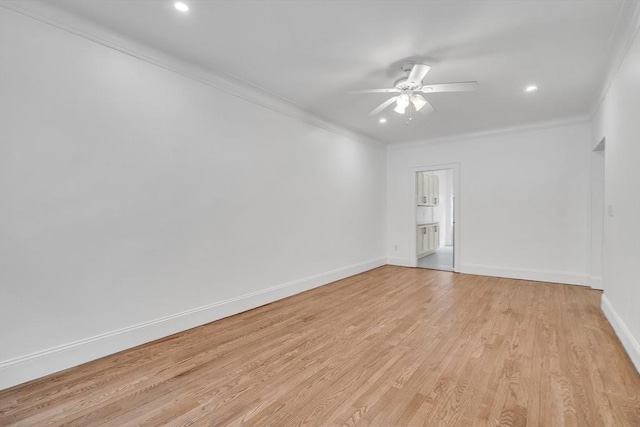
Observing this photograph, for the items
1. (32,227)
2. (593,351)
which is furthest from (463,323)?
(32,227)

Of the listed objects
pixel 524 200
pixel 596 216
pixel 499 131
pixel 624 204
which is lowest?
pixel 596 216

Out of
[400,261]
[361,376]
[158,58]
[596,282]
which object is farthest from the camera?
[400,261]

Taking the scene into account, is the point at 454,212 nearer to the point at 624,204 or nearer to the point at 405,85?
the point at 624,204

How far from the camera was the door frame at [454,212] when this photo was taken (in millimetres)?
5461

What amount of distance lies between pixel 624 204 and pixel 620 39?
54.9 inches

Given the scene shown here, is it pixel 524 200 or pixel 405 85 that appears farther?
pixel 524 200

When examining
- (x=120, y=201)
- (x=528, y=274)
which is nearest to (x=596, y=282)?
(x=528, y=274)

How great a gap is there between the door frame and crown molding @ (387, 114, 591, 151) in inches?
19.0

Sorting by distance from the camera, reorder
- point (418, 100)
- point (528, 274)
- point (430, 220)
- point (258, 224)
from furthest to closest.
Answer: point (430, 220) → point (528, 274) → point (258, 224) → point (418, 100)

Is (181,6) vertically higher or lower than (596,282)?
higher

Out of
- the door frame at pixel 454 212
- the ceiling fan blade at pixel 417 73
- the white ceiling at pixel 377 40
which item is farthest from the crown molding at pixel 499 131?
the ceiling fan blade at pixel 417 73

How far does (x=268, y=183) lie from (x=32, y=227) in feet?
7.20

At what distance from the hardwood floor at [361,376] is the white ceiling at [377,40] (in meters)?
2.64

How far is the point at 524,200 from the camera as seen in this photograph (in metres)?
Result: 4.86
